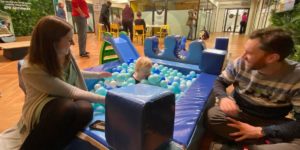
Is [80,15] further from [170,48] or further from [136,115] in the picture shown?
[136,115]

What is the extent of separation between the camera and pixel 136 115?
27.9 inches

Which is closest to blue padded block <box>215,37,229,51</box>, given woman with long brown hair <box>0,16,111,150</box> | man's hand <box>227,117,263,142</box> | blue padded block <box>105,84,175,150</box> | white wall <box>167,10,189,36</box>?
man's hand <box>227,117,263,142</box>

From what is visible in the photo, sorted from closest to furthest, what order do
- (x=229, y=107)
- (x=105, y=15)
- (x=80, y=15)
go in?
(x=229, y=107) → (x=80, y=15) → (x=105, y=15)

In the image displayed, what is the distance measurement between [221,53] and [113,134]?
1.58 metres

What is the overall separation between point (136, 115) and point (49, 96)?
2.04ft

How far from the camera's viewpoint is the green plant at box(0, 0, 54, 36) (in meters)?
5.49

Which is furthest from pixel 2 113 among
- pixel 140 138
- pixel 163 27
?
pixel 163 27

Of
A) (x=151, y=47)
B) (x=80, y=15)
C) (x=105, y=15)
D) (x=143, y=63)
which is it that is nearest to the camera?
(x=143, y=63)

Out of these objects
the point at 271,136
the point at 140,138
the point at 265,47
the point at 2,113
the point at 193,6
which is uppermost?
the point at 193,6

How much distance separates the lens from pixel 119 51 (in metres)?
2.71

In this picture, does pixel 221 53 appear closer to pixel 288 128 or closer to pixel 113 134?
pixel 288 128

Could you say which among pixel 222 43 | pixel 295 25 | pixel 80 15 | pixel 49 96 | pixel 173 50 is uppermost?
pixel 80 15

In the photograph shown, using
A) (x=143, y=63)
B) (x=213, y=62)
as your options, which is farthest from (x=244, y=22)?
(x=143, y=63)

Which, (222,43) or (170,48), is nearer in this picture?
(222,43)
